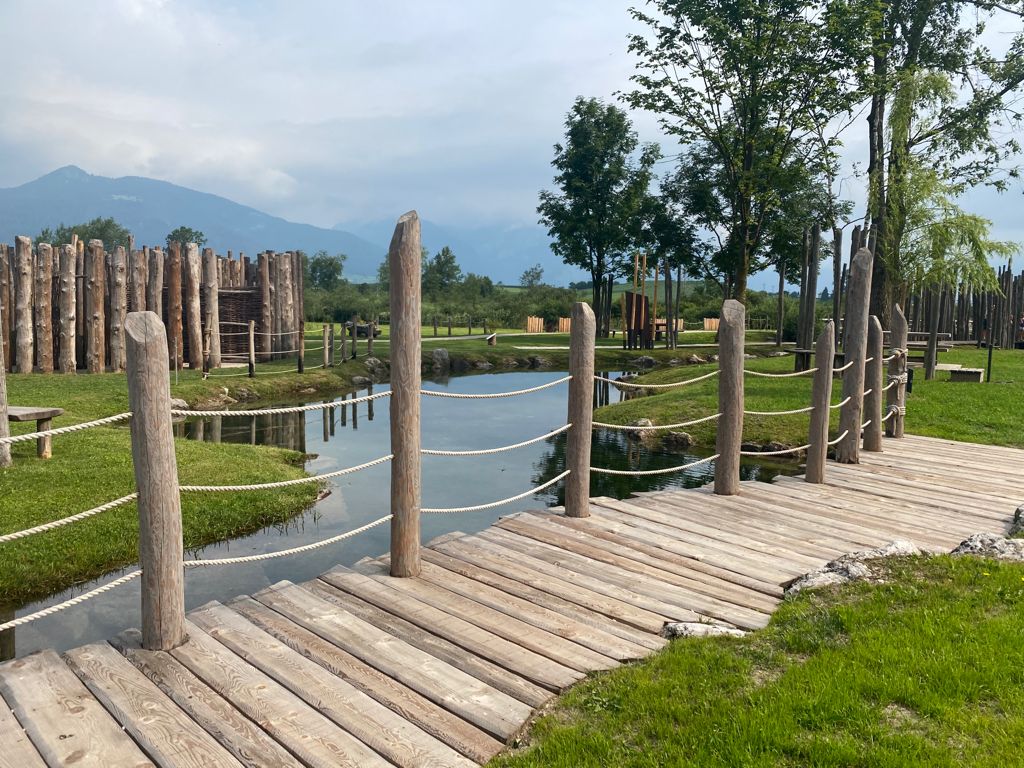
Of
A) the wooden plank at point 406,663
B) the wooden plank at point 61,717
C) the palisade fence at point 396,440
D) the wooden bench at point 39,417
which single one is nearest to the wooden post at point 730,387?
the palisade fence at point 396,440

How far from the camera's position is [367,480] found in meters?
10.8

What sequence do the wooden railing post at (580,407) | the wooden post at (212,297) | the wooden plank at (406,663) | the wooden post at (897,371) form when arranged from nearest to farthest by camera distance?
the wooden plank at (406,663) < the wooden railing post at (580,407) < the wooden post at (897,371) < the wooden post at (212,297)

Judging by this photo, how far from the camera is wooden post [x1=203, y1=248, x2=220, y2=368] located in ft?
64.8

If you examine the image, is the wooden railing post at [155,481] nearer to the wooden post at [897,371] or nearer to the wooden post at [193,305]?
the wooden post at [897,371]

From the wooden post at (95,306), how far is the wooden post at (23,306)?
1170mm

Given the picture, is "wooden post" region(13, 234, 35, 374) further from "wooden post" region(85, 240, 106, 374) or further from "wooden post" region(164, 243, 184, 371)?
"wooden post" region(164, 243, 184, 371)

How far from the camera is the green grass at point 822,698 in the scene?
271 centimetres

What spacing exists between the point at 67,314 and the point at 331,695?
1683 centimetres

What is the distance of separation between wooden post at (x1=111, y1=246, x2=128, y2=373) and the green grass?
680 inches

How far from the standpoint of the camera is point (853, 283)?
27.5ft

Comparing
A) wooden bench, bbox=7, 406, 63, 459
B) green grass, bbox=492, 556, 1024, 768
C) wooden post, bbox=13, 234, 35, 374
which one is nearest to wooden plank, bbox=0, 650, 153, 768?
green grass, bbox=492, 556, 1024, 768

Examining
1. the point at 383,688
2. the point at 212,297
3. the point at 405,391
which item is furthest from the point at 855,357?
the point at 212,297

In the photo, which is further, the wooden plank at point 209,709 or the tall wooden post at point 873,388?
the tall wooden post at point 873,388

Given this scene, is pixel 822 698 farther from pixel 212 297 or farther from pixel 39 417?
pixel 212 297
